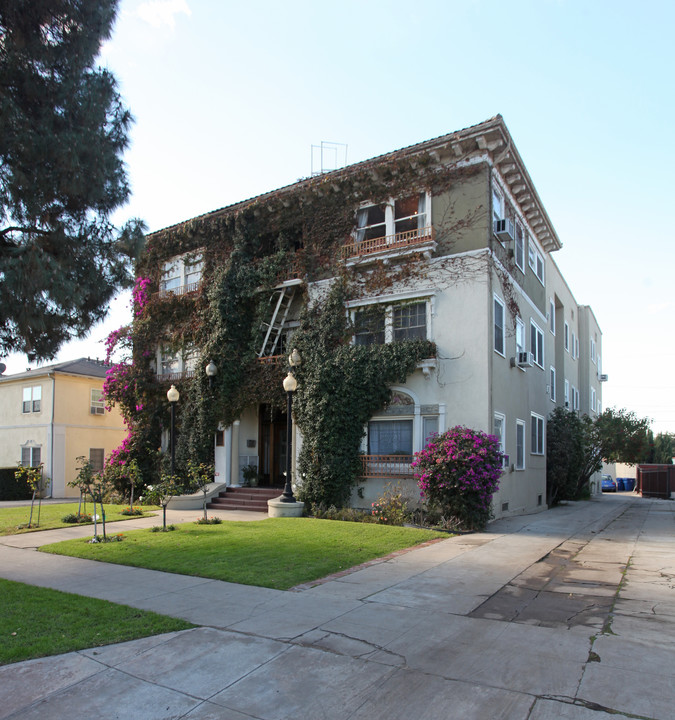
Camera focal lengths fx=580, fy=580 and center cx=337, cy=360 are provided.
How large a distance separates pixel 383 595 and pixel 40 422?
83.1 feet

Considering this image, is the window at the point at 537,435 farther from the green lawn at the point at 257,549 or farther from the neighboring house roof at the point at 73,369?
the neighboring house roof at the point at 73,369

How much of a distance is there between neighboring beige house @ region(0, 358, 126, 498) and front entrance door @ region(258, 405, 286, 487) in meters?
11.4

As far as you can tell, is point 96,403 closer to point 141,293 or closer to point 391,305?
point 141,293

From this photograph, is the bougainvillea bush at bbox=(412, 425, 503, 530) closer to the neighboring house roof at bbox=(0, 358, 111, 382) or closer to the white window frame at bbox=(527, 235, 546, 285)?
the white window frame at bbox=(527, 235, 546, 285)

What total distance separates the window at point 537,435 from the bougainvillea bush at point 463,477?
7227mm

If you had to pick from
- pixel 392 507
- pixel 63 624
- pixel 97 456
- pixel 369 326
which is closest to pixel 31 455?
pixel 97 456

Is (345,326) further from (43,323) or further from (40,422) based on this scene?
(40,422)

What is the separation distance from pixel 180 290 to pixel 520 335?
1201 centimetres

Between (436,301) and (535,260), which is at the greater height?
(535,260)

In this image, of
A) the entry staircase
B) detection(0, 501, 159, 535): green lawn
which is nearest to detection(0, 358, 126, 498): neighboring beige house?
detection(0, 501, 159, 535): green lawn

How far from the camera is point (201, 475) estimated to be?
57.3ft

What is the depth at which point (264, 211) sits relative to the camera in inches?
751

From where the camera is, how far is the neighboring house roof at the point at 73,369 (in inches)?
1089

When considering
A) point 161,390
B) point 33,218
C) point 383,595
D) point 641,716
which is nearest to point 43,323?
point 33,218
